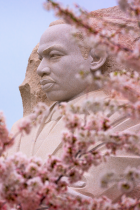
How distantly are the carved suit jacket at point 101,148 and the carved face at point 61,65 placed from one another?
5.3 inches

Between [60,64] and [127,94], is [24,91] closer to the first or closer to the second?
[60,64]

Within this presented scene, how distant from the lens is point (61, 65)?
3408mm

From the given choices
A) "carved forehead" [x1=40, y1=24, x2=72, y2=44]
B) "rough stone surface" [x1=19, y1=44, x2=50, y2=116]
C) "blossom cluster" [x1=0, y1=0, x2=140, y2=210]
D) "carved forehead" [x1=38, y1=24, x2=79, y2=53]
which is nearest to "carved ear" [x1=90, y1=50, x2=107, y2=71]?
"carved forehead" [x1=38, y1=24, x2=79, y2=53]

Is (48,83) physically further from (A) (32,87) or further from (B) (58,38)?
(A) (32,87)

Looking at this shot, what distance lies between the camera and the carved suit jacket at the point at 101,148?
278 cm

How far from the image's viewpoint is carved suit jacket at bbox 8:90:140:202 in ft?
9.11

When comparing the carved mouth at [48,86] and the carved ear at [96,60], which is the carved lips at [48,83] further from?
Answer: the carved ear at [96,60]

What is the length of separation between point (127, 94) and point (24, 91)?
291cm

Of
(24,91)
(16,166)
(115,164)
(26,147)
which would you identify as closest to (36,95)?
(24,91)

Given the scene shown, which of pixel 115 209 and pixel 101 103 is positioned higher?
pixel 101 103

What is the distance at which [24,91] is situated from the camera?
445 cm

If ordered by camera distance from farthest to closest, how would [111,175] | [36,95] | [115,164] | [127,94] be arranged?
1. [36,95]
2. [115,164]
3. [127,94]
4. [111,175]

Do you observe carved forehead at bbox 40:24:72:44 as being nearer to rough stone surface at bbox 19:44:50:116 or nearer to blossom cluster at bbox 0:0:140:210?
rough stone surface at bbox 19:44:50:116

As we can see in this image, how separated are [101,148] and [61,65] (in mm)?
884
